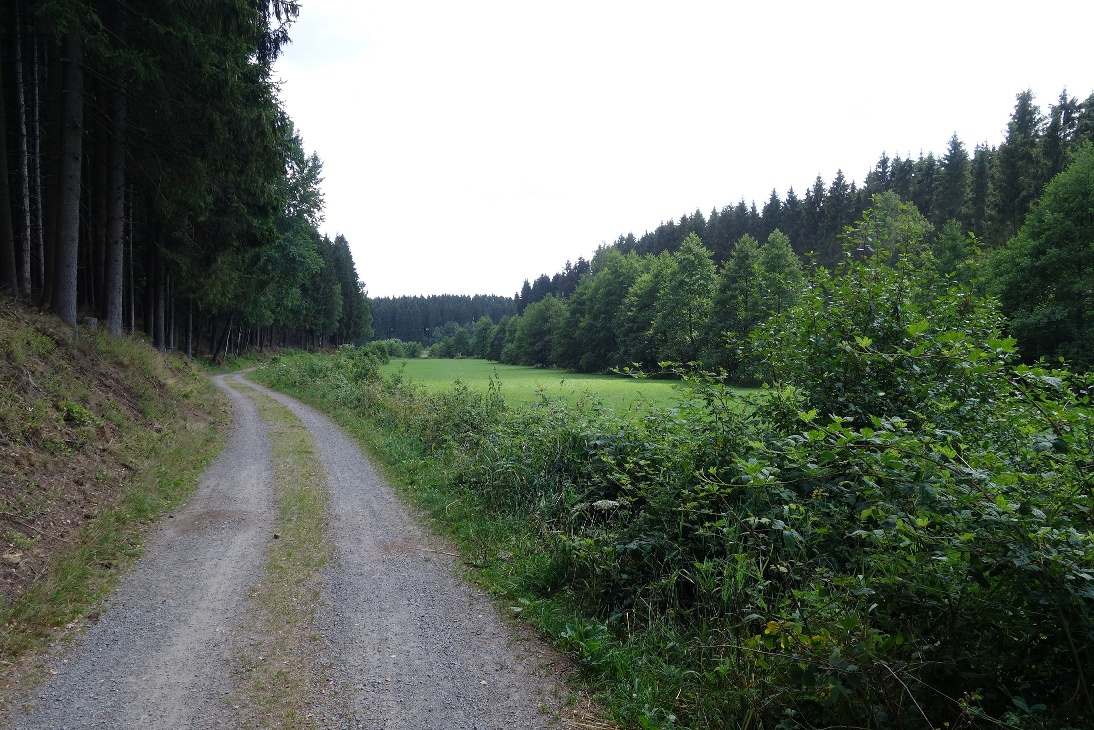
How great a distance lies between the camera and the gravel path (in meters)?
3.57

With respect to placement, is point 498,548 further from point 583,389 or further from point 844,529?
point 583,389

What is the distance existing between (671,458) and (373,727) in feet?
12.1

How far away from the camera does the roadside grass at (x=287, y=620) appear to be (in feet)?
12.0

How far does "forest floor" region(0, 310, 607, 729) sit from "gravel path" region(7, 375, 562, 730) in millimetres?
16

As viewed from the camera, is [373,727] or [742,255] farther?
[742,255]

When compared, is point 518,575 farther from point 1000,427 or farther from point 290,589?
point 1000,427

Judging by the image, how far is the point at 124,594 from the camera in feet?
16.8

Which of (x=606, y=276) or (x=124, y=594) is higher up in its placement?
(x=606, y=276)

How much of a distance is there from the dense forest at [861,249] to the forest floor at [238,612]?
3949 millimetres

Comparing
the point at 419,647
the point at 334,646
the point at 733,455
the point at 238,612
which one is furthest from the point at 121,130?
the point at 733,455

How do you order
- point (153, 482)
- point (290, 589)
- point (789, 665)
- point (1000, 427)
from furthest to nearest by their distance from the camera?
point (153, 482) < point (290, 589) < point (1000, 427) < point (789, 665)

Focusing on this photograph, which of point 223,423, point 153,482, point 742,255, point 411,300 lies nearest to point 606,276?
point 742,255

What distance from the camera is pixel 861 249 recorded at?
6586 millimetres

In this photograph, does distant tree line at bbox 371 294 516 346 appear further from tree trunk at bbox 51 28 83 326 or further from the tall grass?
the tall grass
